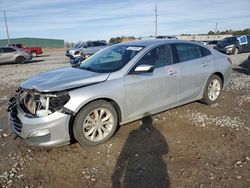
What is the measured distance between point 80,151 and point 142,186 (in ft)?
4.46

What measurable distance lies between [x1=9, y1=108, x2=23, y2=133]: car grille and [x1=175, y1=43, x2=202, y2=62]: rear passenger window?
3345 mm

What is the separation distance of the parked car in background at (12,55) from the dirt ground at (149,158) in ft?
57.8

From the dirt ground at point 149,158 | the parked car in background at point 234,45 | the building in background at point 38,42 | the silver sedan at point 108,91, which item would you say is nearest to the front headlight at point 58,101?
the silver sedan at point 108,91

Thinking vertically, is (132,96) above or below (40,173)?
above

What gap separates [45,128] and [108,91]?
3.75ft

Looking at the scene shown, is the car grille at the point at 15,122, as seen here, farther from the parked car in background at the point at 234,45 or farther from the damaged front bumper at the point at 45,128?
the parked car in background at the point at 234,45

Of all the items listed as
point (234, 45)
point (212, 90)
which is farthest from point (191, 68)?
point (234, 45)

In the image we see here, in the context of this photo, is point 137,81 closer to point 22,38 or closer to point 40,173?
point 40,173

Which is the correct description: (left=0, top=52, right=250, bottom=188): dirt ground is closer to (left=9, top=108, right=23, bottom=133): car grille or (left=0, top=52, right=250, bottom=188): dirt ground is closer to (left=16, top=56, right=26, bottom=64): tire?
(left=9, top=108, right=23, bottom=133): car grille

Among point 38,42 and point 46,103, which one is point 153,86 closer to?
point 46,103

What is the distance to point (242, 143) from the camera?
430 cm

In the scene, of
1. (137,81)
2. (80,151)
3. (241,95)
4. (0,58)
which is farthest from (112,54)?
(0,58)

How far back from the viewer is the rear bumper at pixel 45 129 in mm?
3811

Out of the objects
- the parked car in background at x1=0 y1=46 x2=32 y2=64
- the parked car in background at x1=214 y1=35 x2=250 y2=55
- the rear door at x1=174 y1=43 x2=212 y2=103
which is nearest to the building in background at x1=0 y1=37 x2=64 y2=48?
the parked car in background at x1=0 y1=46 x2=32 y2=64
